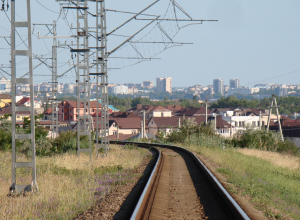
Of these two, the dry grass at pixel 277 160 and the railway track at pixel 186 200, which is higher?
the railway track at pixel 186 200

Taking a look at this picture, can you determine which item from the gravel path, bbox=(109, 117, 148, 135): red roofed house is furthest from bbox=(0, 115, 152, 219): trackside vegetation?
bbox=(109, 117, 148, 135): red roofed house

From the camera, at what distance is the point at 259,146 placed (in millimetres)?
44719

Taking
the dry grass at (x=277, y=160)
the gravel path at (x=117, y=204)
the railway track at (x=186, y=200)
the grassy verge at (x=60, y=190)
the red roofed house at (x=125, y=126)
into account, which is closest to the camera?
the railway track at (x=186, y=200)

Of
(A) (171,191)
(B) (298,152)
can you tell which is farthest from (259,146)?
(A) (171,191)

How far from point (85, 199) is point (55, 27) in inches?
1159

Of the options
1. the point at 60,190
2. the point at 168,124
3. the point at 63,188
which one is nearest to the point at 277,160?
the point at 63,188

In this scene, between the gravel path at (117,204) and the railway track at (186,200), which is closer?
the railway track at (186,200)

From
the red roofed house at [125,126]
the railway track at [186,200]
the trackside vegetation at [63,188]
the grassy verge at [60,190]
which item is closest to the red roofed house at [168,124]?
the red roofed house at [125,126]

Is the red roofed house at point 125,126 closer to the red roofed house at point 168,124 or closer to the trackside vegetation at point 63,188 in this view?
the red roofed house at point 168,124

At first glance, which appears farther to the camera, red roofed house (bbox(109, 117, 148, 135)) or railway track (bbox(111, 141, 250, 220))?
red roofed house (bbox(109, 117, 148, 135))

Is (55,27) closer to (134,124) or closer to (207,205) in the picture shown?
(207,205)

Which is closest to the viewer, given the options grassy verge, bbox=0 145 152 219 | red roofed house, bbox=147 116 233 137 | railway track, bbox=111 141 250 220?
railway track, bbox=111 141 250 220

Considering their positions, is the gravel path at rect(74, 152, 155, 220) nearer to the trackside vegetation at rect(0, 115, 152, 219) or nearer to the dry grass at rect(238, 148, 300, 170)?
the trackside vegetation at rect(0, 115, 152, 219)

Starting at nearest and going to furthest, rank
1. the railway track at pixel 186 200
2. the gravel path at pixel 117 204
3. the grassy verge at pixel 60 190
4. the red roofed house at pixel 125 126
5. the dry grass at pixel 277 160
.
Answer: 1. the railway track at pixel 186 200
2. the gravel path at pixel 117 204
3. the grassy verge at pixel 60 190
4. the dry grass at pixel 277 160
5. the red roofed house at pixel 125 126
